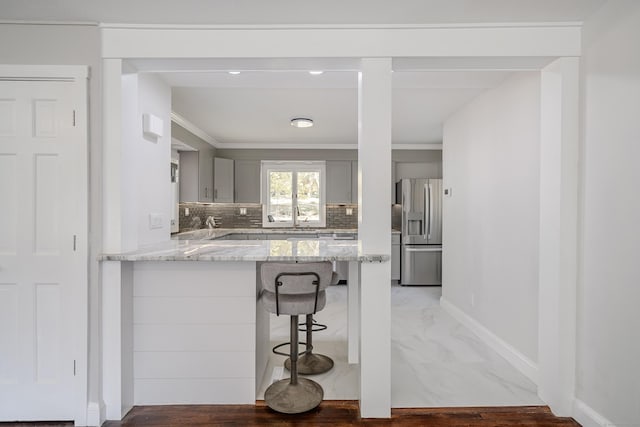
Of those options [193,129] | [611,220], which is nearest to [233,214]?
[193,129]

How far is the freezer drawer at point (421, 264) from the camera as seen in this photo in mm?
5828

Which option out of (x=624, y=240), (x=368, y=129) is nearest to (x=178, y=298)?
(x=368, y=129)

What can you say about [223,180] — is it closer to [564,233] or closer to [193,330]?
[193,330]

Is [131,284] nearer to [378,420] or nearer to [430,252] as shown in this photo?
[378,420]

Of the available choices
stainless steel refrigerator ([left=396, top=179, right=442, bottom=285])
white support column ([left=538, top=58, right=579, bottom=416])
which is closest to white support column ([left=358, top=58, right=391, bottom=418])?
white support column ([left=538, top=58, right=579, bottom=416])

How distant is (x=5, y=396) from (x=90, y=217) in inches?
46.1

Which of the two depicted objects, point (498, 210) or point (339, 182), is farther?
point (339, 182)

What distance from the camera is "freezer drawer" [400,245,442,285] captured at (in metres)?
5.83

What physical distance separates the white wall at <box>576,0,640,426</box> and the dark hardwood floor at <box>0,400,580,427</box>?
0.34 m

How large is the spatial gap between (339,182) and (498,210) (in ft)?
10.9

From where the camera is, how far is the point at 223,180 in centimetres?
584

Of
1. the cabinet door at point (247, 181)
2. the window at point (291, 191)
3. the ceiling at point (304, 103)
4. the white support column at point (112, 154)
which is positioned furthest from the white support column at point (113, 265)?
the window at point (291, 191)

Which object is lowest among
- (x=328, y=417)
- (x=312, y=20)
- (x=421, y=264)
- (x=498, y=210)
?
(x=328, y=417)

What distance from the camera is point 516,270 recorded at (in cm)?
287
